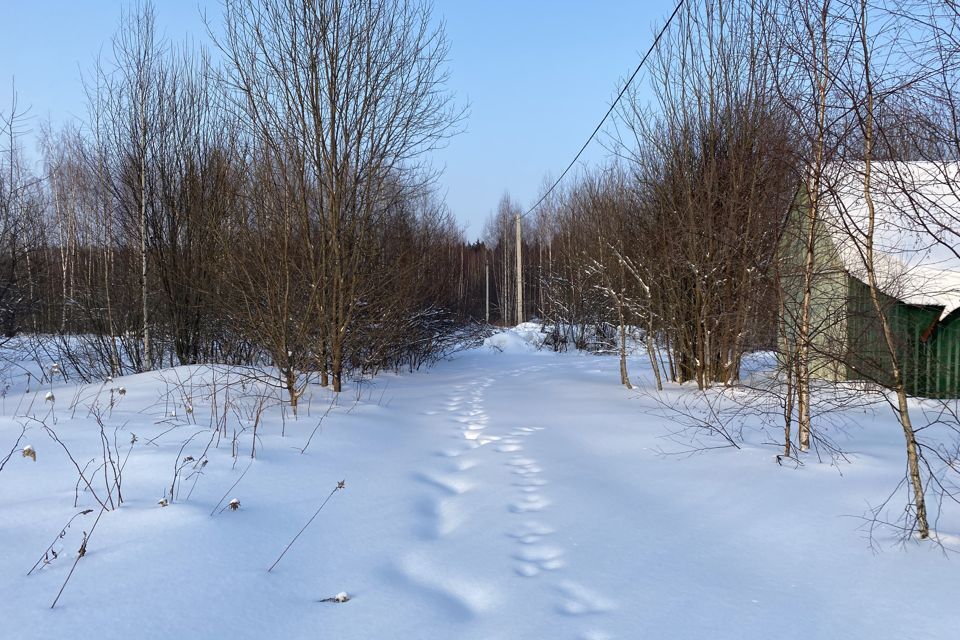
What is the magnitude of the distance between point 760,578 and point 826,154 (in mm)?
2452

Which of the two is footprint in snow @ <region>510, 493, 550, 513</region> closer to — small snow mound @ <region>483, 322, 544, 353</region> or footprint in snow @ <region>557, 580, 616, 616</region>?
footprint in snow @ <region>557, 580, 616, 616</region>

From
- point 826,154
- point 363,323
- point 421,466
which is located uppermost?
point 826,154

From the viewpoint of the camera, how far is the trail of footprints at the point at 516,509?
2396 millimetres

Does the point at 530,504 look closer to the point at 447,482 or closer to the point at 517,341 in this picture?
the point at 447,482

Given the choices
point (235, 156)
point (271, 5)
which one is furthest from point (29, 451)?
point (235, 156)

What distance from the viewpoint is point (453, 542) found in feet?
9.98

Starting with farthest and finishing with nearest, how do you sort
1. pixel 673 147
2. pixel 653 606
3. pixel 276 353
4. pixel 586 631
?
→ pixel 673 147, pixel 276 353, pixel 653 606, pixel 586 631

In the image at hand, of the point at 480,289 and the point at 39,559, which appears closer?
the point at 39,559

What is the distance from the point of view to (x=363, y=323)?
8727mm

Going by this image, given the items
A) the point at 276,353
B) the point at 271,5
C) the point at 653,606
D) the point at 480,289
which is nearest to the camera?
the point at 653,606

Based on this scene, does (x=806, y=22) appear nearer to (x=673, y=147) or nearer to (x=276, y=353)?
(x=673, y=147)

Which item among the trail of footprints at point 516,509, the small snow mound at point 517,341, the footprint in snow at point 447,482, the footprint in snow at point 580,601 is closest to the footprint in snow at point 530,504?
the trail of footprints at point 516,509

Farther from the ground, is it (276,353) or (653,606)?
(276,353)

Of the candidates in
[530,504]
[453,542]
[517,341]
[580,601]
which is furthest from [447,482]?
[517,341]
